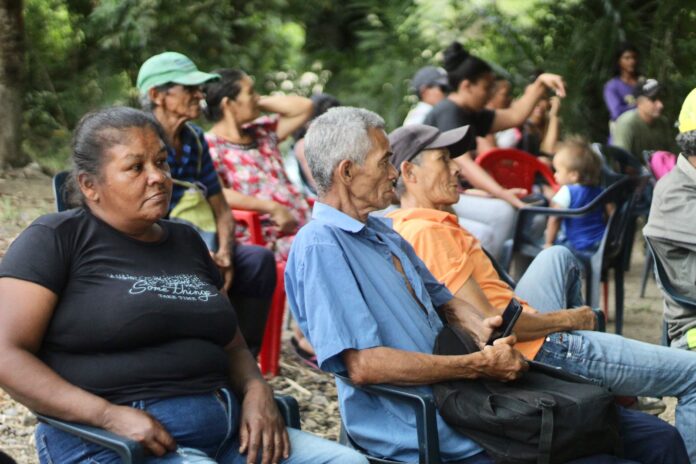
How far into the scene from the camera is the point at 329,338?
269cm

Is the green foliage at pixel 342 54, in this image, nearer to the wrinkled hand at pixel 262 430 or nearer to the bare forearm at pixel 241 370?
the bare forearm at pixel 241 370

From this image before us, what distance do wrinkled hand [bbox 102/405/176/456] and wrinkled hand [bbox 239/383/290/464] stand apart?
0.26 metres

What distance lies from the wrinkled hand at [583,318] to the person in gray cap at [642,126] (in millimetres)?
5205

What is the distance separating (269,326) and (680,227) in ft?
6.92

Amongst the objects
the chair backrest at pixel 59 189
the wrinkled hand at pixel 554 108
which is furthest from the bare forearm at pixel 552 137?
the chair backrest at pixel 59 189

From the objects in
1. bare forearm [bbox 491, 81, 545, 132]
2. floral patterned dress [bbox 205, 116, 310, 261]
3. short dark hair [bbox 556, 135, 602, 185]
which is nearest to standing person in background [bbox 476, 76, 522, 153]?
bare forearm [bbox 491, 81, 545, 132]

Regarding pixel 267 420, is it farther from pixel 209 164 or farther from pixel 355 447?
pixel 209 164

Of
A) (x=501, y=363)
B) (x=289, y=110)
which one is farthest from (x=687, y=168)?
(x=289, y=110)

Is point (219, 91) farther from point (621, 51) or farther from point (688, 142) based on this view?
point (621, 51)

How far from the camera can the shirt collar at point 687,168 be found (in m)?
3.79

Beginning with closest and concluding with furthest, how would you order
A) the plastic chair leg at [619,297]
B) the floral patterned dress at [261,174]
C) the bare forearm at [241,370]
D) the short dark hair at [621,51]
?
1. the bare forearm at [241,370]
2. the floral patterned dress at [261,174]
3. the plastic chair leg at [619,297]
4. the short dark hair at [621,51]

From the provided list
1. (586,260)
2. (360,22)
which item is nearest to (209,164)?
(586,260)

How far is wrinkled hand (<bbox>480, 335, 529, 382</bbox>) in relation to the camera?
9.12ft

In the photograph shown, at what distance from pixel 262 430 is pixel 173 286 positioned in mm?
442
